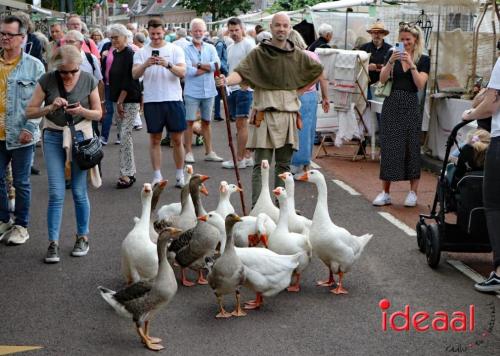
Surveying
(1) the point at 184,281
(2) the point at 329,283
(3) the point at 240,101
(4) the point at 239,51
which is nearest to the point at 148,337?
(1) the point at 184,281

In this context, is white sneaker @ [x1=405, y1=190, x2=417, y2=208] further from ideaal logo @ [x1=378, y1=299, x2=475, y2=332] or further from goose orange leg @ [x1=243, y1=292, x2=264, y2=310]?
goose orange leg @ [x1=243, y1=292, x2=264, y2=310]

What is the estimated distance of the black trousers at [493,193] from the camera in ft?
20.8

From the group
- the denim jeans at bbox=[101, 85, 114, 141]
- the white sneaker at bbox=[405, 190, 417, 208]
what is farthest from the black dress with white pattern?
the denim jeans at bbox=[101, 85, 114, 141]

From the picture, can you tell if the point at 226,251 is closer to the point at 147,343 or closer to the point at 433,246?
the point at 147,343

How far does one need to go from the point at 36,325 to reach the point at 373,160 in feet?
29.6

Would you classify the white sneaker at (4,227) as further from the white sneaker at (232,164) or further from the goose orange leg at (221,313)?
the white sneaker at (232,164)

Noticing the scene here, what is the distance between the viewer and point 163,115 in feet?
34.7

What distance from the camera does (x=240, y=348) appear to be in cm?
540

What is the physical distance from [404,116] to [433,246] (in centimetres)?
285

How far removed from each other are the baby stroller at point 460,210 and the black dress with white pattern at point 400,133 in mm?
2233

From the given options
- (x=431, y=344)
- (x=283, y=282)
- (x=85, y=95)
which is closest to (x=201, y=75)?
(x=85, y=95)

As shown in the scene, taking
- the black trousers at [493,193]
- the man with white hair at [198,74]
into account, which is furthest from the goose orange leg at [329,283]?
the man with white hair at [198,74]

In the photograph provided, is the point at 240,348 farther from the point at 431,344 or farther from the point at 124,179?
the point at 124,179

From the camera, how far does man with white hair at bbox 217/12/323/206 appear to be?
829cm
